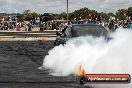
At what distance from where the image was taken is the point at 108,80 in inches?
290

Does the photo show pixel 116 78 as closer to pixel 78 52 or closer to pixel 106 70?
pixel 106 70

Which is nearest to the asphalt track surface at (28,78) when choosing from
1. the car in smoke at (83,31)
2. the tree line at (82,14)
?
the car in smoke at (83,31)

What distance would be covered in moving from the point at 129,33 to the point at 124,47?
3.76ft

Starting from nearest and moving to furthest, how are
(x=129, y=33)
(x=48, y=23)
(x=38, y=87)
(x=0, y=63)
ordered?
(x=38, y=87) → (x=129, y=33) → (x=0, y=63) → (x=48, y=23)

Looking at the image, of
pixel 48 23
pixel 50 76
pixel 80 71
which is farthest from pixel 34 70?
pixel 48 23

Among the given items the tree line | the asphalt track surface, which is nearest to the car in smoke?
the asphalt track surface

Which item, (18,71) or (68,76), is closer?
(68,76)

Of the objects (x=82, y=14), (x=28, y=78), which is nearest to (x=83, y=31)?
(x=28, y=78)

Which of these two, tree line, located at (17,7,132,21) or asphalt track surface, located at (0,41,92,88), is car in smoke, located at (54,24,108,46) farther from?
tree line, located at (17,7,132,21)

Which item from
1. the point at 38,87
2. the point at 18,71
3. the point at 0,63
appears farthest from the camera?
the point at 0,63

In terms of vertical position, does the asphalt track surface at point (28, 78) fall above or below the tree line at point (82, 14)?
above

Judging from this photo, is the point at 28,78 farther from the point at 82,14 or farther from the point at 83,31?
the point at 82,14

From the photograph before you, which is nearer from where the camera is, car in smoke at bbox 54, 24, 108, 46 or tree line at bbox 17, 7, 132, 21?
car in smoke at bbox 54, 24, 108, 46

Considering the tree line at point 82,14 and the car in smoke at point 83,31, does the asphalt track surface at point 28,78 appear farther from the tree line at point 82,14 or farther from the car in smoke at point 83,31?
the tree line at point 82,14
